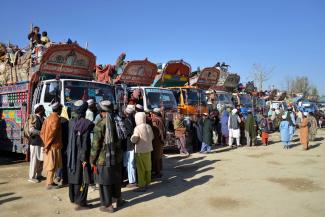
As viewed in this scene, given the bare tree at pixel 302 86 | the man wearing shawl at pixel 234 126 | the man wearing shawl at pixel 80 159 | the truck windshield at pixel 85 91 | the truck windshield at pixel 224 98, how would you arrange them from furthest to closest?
1. the bare tree at pixel 302 86
2. the truck windshield at pixel 224 98
3. the man wearing shawl at pixel 234 126
4. the truck windshield at pixel 85 91
5. the man wearing shawl at pixel 80 159

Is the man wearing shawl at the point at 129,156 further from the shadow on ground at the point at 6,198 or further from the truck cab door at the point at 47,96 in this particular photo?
the truck cab door at the point at 47,96

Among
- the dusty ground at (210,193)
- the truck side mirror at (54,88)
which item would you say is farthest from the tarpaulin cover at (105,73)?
the dusty ground at (210,193)

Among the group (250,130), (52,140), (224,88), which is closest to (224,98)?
(250,130)

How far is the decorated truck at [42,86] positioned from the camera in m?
8.11

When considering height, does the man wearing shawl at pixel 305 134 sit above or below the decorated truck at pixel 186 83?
below

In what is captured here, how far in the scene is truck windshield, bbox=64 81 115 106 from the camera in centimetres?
808

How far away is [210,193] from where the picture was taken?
593 cm

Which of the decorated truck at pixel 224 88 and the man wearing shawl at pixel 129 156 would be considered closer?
the man wearing shawl at pixel 129 156

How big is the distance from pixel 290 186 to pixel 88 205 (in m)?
4.04

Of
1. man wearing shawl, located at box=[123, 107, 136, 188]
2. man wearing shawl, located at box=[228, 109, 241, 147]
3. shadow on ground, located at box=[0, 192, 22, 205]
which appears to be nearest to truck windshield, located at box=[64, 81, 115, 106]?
man wearing shawl, located at box=[123, 107, 136, 188]

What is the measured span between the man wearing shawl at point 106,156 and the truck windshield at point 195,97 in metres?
8.13

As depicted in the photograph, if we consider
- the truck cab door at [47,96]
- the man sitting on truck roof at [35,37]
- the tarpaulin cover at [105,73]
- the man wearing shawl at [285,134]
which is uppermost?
the man sitting on truck roof at [35,37]

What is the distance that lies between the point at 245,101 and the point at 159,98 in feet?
28.1

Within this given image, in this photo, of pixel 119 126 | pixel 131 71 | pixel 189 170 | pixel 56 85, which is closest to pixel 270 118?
pixel 131 71
